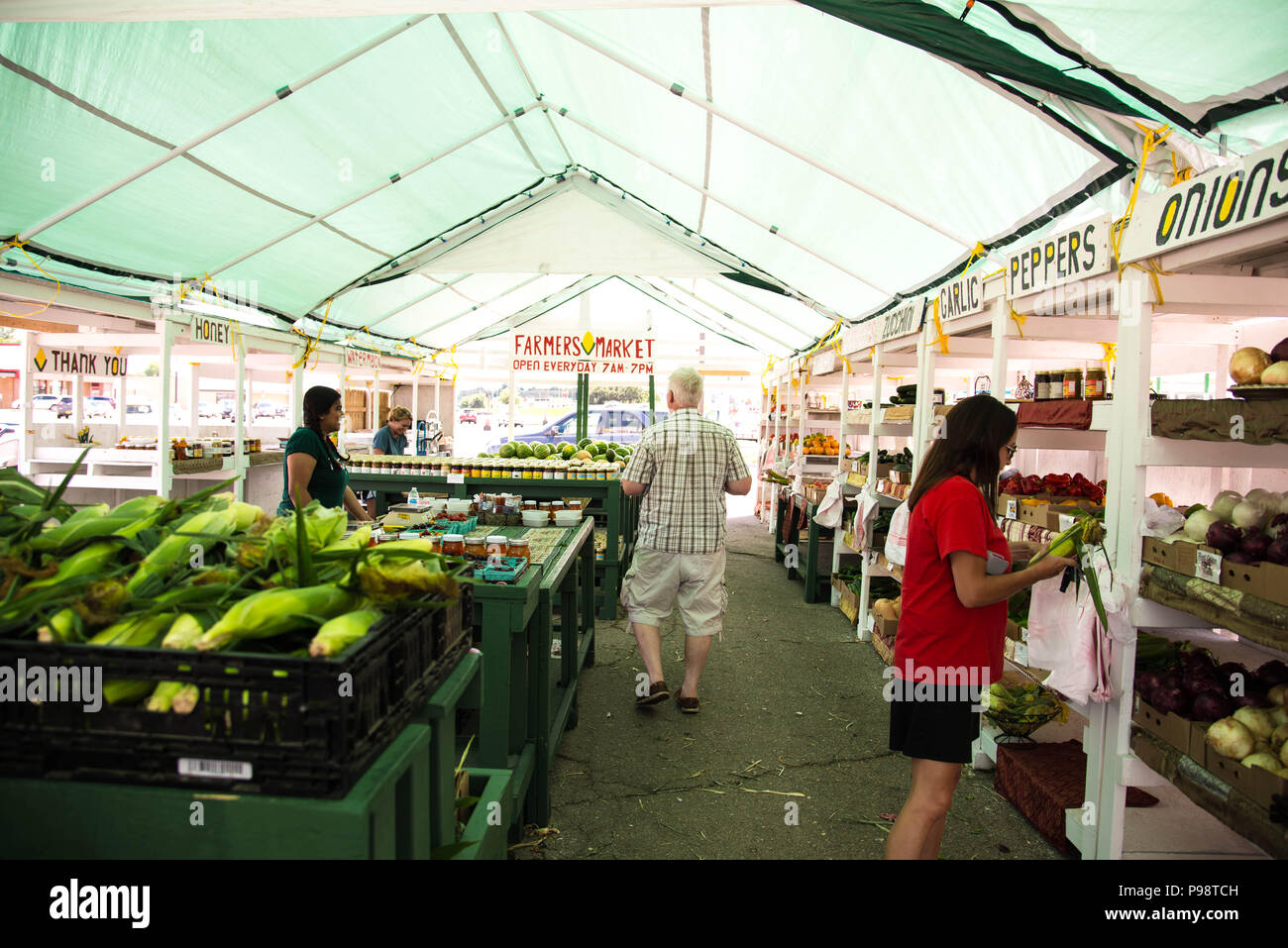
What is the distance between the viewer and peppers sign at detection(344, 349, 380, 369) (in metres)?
11.3

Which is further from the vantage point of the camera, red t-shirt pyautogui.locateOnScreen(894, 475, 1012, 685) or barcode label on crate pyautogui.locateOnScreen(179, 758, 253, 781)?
red t-shirt pyautogui.locateOnScreen(894, 475, 1012, 685)

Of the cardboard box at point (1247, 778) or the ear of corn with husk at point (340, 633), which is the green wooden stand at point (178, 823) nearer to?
the ear of corn with husk at point (340, 633)

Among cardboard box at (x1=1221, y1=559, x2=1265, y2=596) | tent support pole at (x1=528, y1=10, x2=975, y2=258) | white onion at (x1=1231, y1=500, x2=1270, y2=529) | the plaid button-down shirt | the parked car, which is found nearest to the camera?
cardboard box at (x1=1221, y1=559, x2=1265, y2=596)

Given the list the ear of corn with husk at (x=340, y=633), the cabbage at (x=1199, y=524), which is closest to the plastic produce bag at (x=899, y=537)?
the cabbage at (x=1199, y=524)

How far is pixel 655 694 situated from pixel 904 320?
128 inches

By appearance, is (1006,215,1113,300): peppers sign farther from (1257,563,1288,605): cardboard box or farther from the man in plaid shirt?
the man in plaid shirt

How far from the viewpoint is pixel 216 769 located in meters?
1.36

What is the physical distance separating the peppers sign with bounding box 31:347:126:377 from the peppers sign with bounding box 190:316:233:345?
1.70 m

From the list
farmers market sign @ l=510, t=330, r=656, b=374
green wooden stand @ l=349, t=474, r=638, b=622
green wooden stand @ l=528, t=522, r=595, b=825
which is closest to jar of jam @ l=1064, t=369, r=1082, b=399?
green wooden stand @ l=528, t=522, r=595, b=825

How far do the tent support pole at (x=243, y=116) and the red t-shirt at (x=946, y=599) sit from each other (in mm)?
4500

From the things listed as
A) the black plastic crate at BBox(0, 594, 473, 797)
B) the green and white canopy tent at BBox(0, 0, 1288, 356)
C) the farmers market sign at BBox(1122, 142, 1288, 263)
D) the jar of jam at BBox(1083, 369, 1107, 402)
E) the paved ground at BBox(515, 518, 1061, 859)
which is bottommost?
Answer: the paved ground at BBox(515, 518, 1061, 859)
